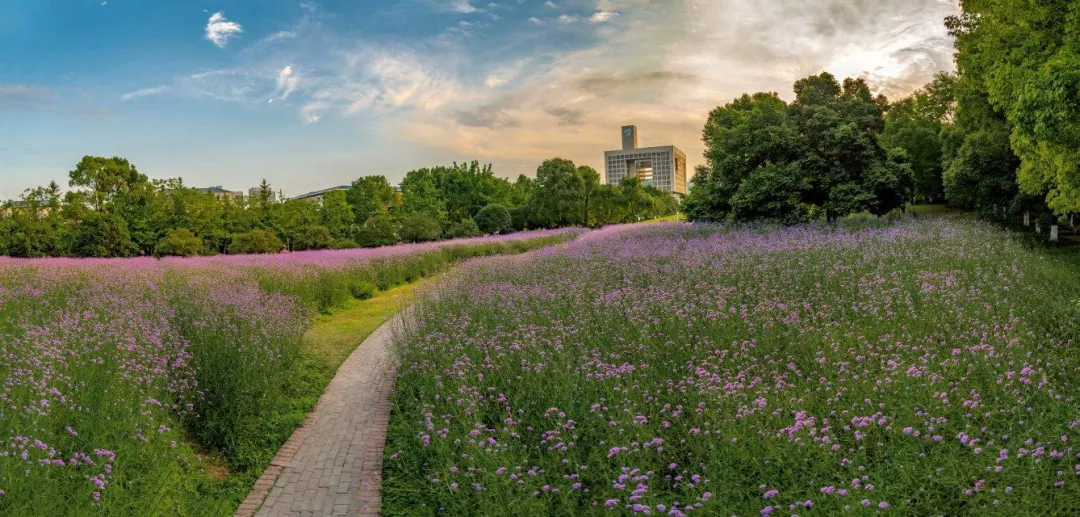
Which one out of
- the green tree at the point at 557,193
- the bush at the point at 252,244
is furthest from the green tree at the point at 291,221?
the green tree at the point at 557,193

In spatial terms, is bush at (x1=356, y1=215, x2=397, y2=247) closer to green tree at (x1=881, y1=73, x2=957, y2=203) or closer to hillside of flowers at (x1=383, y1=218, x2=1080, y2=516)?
hillside of flowers at (x1=383, y1=218, x2=1080, y2=516)

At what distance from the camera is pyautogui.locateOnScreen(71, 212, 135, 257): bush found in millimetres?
27750

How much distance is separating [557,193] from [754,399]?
40.8 metres

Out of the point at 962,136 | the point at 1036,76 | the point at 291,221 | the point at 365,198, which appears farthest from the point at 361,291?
the point at 962,136

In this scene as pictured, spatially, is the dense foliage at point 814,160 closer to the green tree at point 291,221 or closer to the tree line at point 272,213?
the tree line at point 272,213

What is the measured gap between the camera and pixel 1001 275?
9.05 m

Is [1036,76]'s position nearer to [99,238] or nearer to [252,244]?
[252,244]

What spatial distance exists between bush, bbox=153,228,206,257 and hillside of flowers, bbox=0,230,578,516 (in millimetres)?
17177

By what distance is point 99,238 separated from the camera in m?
27.8

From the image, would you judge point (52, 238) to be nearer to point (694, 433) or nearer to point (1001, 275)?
point (694, 433)

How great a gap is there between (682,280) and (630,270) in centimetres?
175

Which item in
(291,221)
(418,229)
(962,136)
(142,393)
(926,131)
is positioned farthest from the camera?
(926,131)

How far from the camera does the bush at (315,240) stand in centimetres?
3475

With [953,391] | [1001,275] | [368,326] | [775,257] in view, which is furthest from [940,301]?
[368,326]
